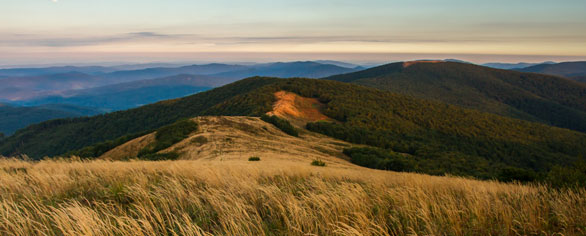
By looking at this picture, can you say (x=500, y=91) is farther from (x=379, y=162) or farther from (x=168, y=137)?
(x=168, y=137)

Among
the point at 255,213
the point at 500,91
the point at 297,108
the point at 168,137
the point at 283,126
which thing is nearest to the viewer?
the point at 255,213

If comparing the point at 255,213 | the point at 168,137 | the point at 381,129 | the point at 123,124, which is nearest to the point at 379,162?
the point at 168,137

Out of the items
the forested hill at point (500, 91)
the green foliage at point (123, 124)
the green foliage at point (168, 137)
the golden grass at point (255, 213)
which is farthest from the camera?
the forested hill at point (500, 91)

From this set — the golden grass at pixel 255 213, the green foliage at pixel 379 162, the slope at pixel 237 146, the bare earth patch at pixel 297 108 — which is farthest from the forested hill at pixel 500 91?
the golden grass at pixel 255 213

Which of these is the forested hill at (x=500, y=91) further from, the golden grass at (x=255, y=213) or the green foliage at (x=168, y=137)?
the golden grass at (x=255, y=213)

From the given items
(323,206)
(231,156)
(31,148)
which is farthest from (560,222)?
(31,148)
